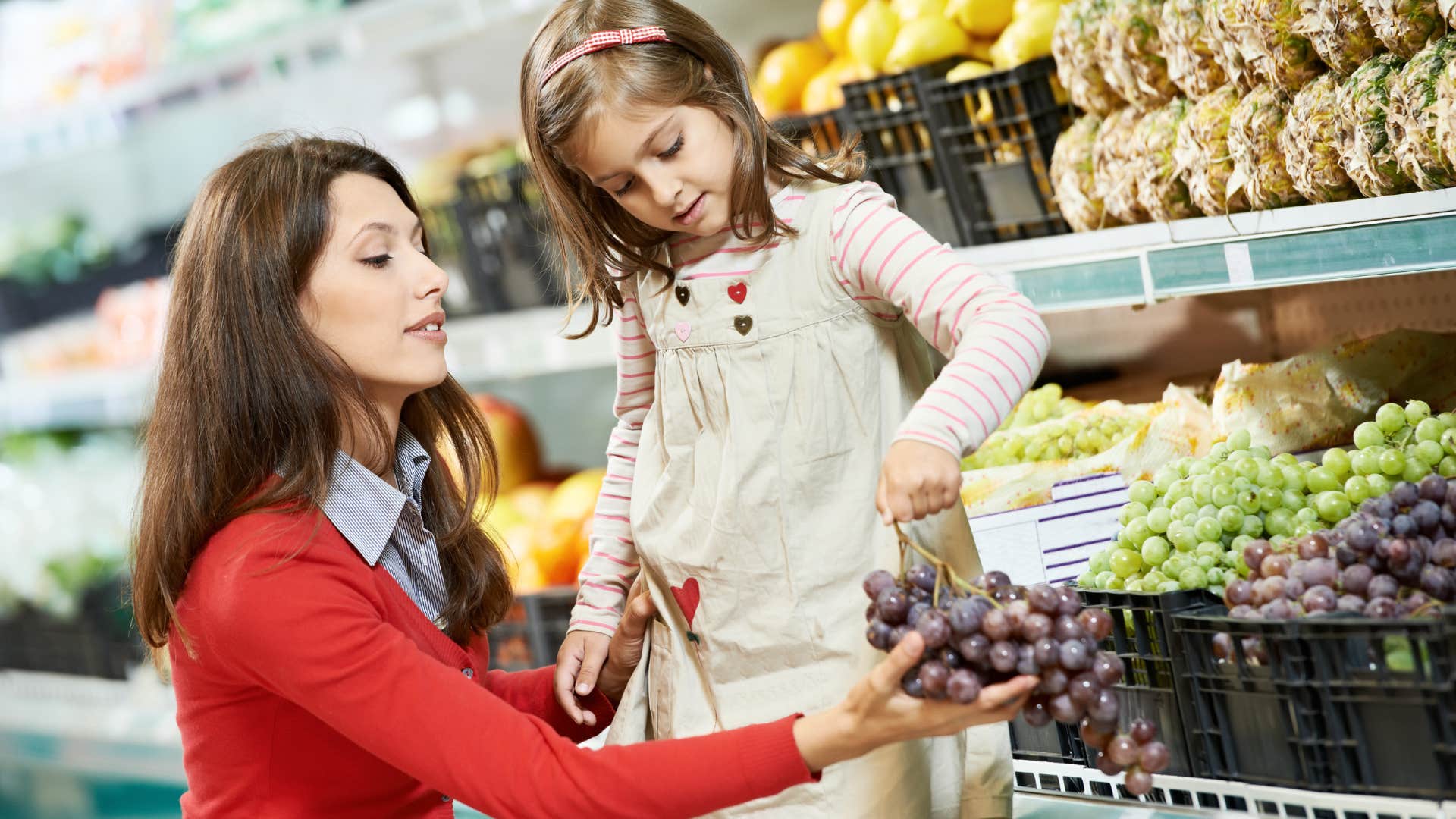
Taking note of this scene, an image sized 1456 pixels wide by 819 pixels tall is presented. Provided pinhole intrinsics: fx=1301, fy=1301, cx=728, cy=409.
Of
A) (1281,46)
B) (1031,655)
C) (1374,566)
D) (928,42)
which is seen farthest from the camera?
(928,42)

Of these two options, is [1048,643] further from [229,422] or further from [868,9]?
[868,9]

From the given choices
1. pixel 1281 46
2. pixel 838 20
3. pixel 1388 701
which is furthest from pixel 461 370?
pixel 1388 701

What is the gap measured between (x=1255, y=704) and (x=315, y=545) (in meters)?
0.86

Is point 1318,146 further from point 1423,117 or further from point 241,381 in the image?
point 241,381

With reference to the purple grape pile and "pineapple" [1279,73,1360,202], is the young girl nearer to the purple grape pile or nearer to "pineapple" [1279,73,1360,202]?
the purple grape pile

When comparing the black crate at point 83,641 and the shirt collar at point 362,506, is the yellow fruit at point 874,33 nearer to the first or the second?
the shirt collar at point 362,506

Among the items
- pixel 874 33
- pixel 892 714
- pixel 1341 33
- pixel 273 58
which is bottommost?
pixel 892 714

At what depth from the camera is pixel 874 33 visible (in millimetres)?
2004

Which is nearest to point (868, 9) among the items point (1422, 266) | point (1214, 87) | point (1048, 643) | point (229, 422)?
point (1214, 87)

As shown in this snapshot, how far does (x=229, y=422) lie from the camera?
130cm

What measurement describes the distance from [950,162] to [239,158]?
90 cm

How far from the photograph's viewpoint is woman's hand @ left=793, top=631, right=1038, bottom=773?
36.5 inches

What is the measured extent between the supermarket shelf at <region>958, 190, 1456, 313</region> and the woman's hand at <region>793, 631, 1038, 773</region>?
624 mm

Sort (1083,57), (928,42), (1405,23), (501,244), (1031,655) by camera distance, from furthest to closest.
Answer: (501,244), (928,42), (1083,57), (1405,23), (1031,655)
